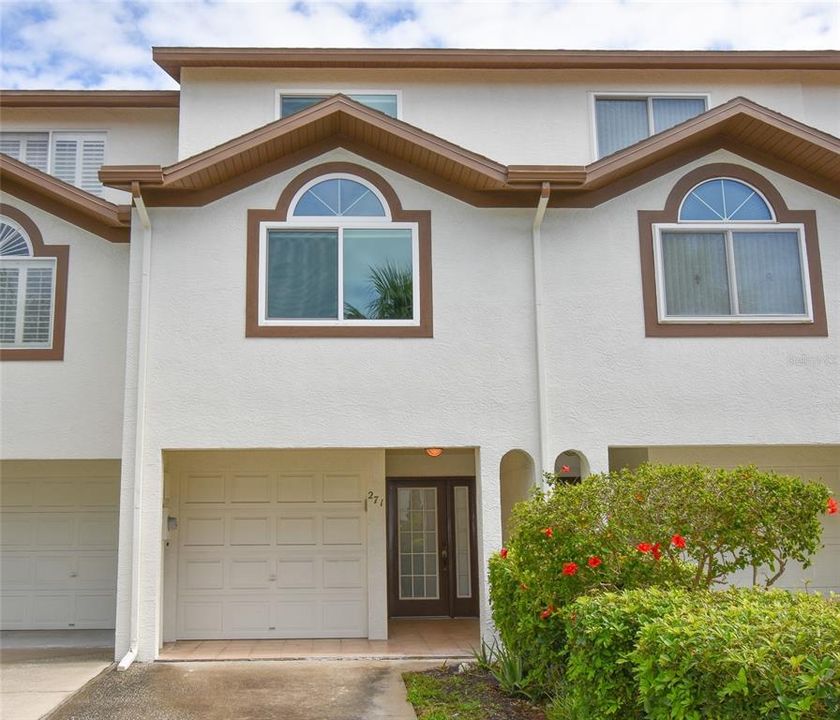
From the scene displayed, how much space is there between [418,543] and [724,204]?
7527 mm

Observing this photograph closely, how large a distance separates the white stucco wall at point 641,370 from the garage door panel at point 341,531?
359 cm

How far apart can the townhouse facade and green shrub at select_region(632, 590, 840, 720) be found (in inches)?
221

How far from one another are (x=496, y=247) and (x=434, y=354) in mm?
1681

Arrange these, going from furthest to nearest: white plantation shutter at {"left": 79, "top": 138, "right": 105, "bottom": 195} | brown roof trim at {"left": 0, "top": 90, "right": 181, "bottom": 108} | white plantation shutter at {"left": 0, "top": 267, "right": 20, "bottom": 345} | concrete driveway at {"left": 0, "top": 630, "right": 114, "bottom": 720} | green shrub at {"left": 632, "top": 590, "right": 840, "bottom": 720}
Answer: white plantation shutter at {"left": 79, "top": 138, "right": 105, "bottom": 195} < brown roof trim at {"left": 0, "top": 90, "right": 181, "bottom": 108} < white plantation shutter at {"left": 0, "top": 267, "right": 20, "bottom": 345} < concrete driveway at {"left": 0, "top": 630, "right": 114, "bottom": 720} < green shrub at {"left": 632, "top": 590, "right": 840, "bottom": 720}

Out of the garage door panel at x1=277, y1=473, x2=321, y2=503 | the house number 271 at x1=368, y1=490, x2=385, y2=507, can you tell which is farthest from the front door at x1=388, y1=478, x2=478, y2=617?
the garage door panel at x1=277, y1=473, x2=321, y2=503

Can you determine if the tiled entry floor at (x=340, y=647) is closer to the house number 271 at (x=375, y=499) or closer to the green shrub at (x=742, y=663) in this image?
the house number 271 at (x=375, y=499)

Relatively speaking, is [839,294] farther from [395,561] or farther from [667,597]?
Result: [395,561]

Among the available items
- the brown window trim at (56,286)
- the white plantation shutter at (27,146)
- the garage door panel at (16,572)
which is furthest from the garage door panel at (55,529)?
the white plantation shutter at (27,146)

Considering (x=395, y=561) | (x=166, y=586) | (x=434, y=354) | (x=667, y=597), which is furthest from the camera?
(x=395, y=561)

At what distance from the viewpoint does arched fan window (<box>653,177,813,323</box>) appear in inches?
456

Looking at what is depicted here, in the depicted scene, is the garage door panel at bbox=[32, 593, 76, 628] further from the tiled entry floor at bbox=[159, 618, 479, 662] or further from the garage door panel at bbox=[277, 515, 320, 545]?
the garage door panel at bbox=[277, 515, 320, 545]

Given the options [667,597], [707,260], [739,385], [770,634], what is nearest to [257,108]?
[707,260]

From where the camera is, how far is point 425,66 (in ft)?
46.1

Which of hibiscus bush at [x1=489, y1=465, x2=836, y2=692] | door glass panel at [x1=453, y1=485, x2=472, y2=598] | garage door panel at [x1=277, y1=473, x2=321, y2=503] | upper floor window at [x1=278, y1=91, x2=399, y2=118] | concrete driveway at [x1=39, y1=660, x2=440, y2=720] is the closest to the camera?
hibiscus bush at [x1=489, y1=465, x2=836, y2=692]
